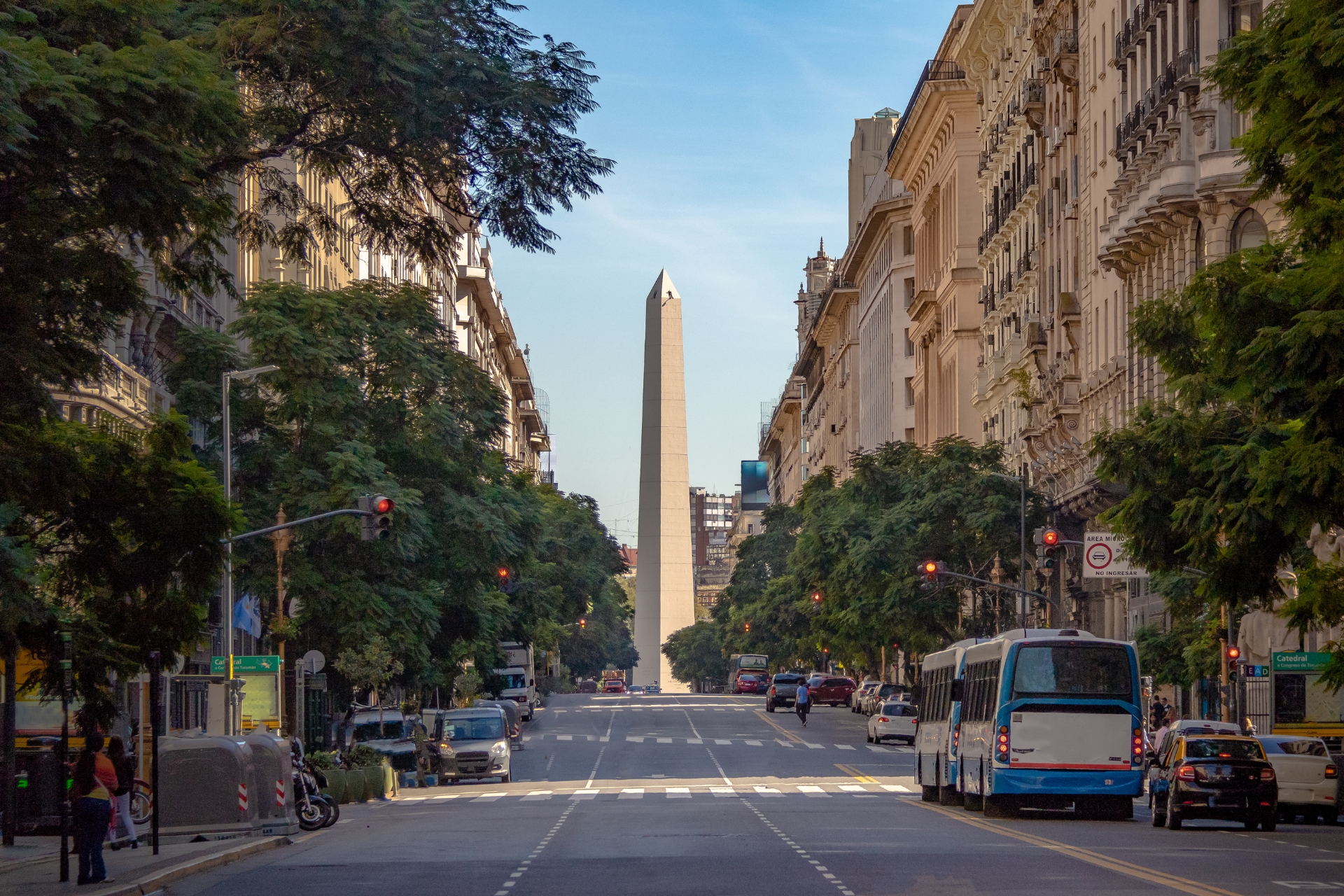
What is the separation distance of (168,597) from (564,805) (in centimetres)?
1489

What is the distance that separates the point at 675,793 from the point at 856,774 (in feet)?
29.1

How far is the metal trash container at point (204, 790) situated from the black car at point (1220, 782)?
13091 millimetres

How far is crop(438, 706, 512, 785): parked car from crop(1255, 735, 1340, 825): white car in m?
20.8

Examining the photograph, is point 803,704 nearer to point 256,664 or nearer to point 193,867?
point 256,664

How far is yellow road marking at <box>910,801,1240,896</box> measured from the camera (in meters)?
17.7

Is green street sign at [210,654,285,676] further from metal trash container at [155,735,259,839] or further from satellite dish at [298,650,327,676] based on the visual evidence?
metal trash container at [155,735,259,839]

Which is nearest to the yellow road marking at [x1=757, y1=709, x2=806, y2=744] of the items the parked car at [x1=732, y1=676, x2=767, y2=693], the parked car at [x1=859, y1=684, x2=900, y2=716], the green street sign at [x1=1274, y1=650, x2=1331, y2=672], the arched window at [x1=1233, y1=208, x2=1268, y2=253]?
the parked car at [x1=859, y1=684, x2=900, y2=716]

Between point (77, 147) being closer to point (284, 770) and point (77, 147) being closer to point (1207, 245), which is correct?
point (284, 770)

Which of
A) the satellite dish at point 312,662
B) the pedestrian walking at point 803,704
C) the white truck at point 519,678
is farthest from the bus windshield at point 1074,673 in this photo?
the white truck at point 519,678

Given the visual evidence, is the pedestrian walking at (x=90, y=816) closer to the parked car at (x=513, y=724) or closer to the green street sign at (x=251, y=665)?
the green street sign at (x=251, y=665)

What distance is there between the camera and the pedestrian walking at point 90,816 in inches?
814

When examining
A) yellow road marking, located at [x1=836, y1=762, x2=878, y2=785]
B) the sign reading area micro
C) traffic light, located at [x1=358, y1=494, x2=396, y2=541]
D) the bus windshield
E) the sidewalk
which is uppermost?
traffic light, located at [x1=358, y1=494, x2=396, y2=541]

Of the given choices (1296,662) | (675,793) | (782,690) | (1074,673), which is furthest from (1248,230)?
(782,690)

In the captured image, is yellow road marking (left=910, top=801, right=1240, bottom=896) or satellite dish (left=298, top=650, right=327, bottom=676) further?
satellite dish (left=298, top=650, right=327, bottom=676)
